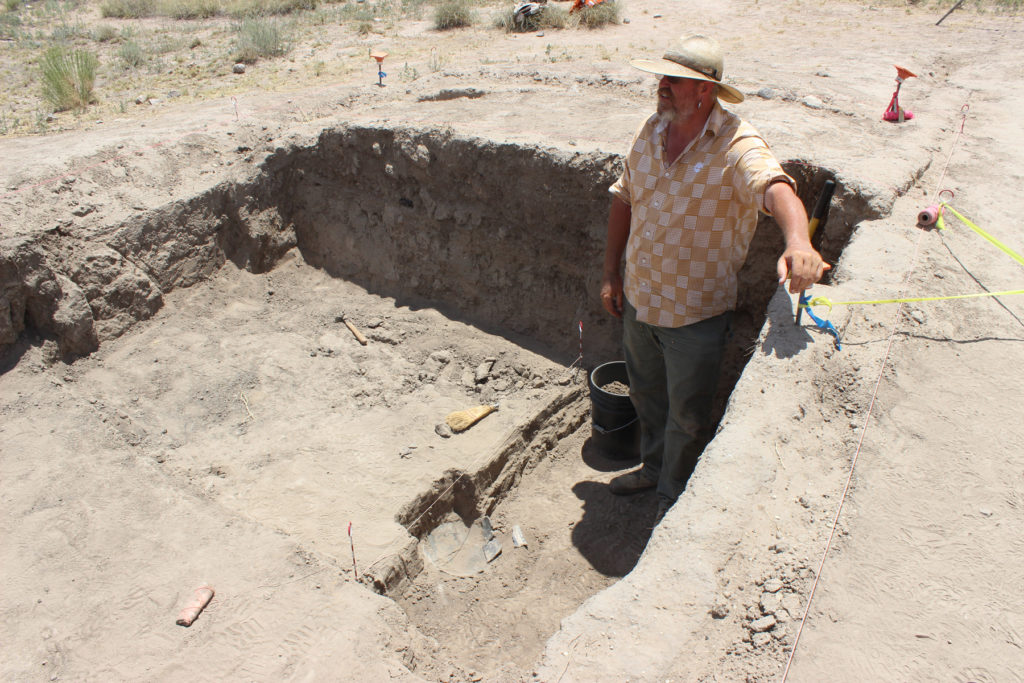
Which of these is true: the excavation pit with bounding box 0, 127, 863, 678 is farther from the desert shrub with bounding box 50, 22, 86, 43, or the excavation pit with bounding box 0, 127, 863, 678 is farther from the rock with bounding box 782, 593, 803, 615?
the desert shrub with bounding box 50, 22, 86, 43

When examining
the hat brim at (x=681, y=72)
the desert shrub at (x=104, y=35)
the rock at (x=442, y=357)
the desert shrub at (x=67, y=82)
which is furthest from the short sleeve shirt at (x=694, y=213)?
the desert shrub at (x=104, y=35)

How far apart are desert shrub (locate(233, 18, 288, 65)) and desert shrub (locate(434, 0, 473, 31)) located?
8.83ft

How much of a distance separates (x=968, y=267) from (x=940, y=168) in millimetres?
1593

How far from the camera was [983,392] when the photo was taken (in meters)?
2.47

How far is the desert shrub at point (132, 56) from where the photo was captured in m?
10.4

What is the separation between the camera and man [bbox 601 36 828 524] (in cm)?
255

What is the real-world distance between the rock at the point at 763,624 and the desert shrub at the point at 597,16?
10414mm

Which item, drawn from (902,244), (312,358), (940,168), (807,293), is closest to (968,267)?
(902,244)

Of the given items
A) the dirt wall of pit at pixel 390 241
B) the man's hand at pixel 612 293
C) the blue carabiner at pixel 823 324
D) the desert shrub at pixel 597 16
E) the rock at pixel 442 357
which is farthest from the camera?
the desert shrub at pixel 597 16

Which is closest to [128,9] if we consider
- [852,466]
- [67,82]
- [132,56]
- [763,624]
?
[132,56]

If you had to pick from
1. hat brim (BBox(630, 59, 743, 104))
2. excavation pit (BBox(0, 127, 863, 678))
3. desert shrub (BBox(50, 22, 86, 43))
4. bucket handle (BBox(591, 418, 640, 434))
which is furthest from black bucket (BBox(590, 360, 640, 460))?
desert shrub (BBox(50, 22, 86, 43))

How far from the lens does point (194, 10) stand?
46.4 ft

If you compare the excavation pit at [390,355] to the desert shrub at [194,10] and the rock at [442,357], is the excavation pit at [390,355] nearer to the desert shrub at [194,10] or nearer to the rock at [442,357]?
the rock at [442,357]

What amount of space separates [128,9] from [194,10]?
1.82 m
